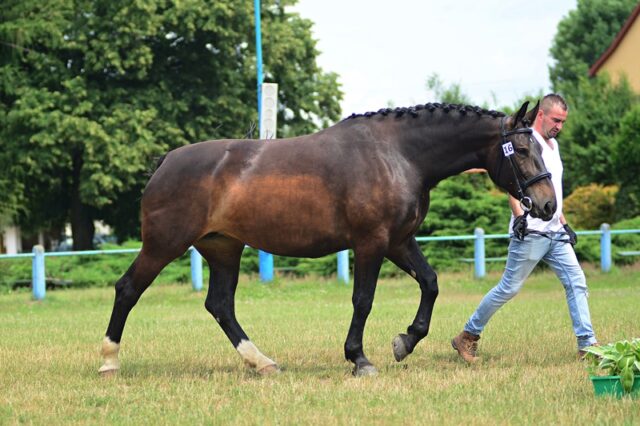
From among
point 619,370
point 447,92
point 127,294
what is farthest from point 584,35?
point 619,370

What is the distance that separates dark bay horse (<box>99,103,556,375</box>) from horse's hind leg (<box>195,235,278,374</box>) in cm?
9

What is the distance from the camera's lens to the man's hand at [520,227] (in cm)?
883

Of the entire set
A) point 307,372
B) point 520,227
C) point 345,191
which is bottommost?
point 307,372

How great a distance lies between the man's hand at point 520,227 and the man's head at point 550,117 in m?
0.79

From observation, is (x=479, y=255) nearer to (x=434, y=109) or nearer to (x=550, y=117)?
(x=550, y=117)

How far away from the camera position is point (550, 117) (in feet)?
29.2

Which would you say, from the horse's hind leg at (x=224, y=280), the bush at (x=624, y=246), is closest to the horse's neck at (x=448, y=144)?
the horse's hind leg at (x=224, y=280)

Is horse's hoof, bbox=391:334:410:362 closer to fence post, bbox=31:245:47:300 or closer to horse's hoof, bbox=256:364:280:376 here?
horse's hoof, bbox=256:364:280:376

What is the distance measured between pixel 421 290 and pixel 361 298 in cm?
67

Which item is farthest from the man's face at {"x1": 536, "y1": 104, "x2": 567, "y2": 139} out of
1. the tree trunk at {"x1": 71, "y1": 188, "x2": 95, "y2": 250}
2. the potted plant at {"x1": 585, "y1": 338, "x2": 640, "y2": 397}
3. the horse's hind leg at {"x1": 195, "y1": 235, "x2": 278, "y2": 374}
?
the tree trunk at {"x1": 71, "y1": 188, "x2": 95, "y2": 250}

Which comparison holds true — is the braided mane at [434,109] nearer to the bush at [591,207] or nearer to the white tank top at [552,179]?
the white tank top at [552,179]

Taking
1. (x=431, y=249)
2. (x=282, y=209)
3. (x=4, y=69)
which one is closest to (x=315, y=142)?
(x=282, y=209)

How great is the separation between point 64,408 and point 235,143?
9.97ft

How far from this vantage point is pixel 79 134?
31.6 meters
